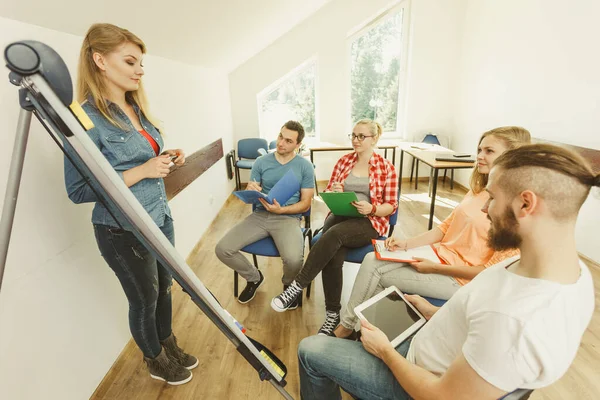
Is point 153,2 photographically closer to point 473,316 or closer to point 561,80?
point 473,316

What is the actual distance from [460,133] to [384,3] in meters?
2.22

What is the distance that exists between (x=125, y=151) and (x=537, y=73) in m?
3.81

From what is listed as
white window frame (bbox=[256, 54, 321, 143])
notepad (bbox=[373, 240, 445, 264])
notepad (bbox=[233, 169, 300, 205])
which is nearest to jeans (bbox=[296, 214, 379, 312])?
notepad (bbox=[373, 240, 445, 264])

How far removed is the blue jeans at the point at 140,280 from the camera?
1.24 meters

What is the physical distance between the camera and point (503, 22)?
3.71 metres

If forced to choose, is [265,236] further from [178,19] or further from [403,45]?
[403,45]

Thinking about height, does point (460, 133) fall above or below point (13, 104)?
below

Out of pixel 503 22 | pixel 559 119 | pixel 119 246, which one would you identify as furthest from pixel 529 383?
pixel 503 22

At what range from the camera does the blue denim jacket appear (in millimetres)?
1124

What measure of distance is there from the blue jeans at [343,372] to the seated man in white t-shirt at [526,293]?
6.1 inches

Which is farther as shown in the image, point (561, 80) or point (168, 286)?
point (561, 80)

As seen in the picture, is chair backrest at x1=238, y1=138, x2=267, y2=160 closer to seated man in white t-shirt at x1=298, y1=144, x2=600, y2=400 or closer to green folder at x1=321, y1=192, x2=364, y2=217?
green folder at x1=321, y1=192, x2=364, y2=217

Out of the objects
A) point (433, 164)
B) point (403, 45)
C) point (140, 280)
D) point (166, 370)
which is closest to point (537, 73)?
point (433, 164)

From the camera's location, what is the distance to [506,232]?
780 millimetres
